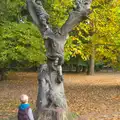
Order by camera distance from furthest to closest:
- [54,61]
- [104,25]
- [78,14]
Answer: [104,25], [54,61], [78,14]

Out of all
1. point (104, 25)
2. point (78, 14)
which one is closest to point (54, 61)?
point (78, 14)

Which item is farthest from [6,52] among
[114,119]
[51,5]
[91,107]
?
[114,119]

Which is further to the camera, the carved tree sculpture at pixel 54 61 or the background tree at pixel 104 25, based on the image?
the background tree at pixel 104 25

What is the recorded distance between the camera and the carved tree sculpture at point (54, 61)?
31.6 feet

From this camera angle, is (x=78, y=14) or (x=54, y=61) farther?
(x=54, y=61)

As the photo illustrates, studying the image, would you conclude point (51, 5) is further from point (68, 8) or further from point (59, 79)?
point (59, 79)

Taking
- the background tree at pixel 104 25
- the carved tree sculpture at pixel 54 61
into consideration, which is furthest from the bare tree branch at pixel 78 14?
the background tree at pixel 104 25

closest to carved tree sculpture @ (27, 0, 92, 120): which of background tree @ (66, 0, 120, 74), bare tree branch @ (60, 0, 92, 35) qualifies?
bare tree branch @ (60, 0, 92, 35)

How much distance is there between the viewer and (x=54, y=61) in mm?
9805

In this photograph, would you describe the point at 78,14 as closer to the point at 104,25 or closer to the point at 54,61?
the point at 54,61

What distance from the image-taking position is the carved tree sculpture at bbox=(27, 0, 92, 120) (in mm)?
9641

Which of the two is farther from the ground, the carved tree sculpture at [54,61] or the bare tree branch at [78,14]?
the bare tree branch at [78,14]

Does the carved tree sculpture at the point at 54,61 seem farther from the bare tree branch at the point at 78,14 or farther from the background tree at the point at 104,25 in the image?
the background tree at the point at 104,25

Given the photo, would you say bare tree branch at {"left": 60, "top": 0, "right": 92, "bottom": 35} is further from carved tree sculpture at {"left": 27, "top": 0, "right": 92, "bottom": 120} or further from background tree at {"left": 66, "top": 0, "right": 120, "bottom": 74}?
background tree at {"left": 66, "top": 0, "right": 120, "bottom": 74}
